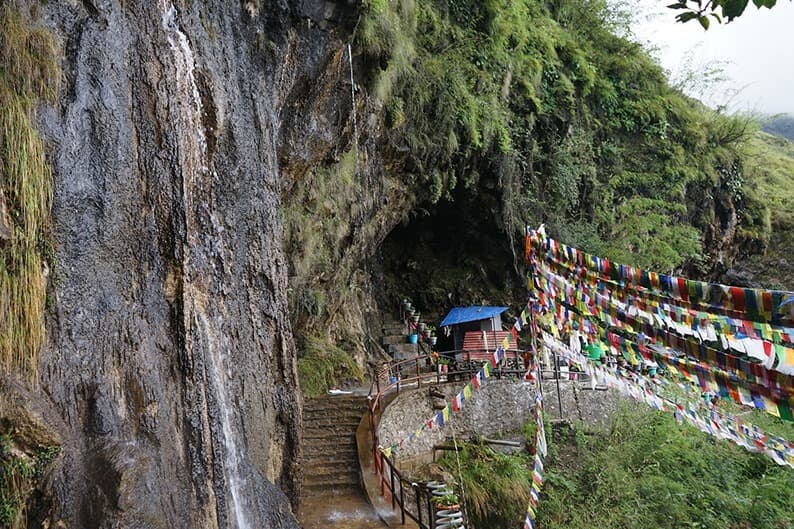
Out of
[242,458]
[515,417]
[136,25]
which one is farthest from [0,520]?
[515,417]

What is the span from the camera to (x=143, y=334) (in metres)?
4.56

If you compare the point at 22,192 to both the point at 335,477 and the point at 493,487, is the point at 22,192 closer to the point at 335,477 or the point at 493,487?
the point at 335,477

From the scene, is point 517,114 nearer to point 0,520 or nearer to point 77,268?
point 77,268

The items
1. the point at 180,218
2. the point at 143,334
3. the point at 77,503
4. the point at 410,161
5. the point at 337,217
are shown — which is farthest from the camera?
the point at 410,161

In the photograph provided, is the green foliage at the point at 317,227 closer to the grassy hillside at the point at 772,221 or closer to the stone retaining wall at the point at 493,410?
the stone retaining wall at the point at 493,410

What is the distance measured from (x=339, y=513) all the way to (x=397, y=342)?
10218 mm

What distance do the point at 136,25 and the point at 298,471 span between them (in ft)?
17.6

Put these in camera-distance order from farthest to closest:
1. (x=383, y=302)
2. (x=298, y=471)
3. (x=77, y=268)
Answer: (x=383, y=302), (x=298, y=471), (x=77, y=268)

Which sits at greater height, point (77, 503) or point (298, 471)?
point (77, 503)

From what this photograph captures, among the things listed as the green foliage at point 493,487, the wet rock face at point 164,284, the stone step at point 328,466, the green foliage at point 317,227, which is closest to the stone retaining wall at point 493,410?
the green foliage at point 493,487

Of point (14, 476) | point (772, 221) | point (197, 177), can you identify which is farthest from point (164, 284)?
point (772, 221)

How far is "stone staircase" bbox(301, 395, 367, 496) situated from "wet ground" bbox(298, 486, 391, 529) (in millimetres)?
244

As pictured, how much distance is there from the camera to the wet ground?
7805 mm

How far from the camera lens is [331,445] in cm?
1025
